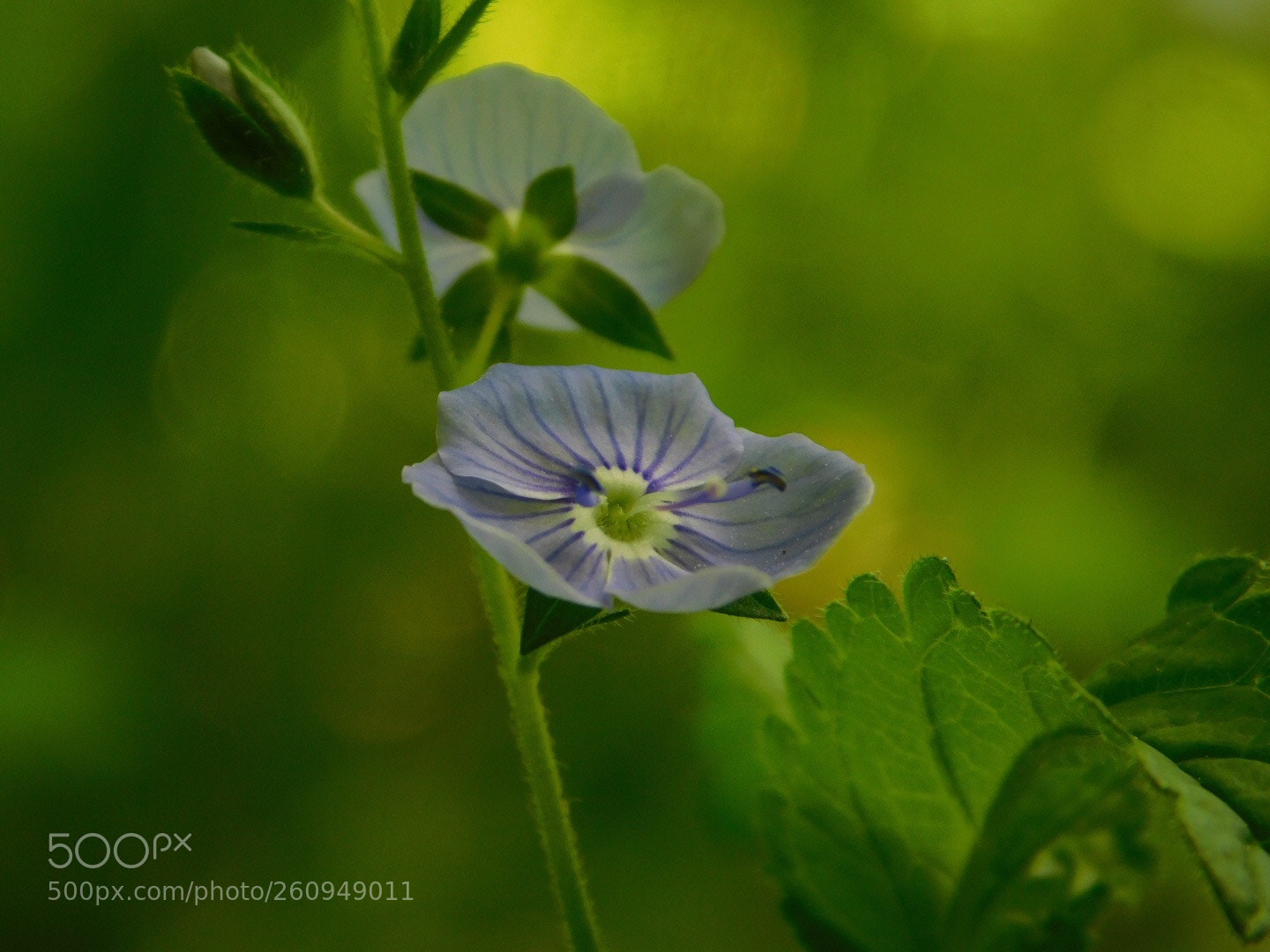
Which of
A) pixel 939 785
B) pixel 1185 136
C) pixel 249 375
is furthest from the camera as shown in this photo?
pixel 1185 136

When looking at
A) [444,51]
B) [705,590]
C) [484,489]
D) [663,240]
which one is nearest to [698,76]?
[663,240]

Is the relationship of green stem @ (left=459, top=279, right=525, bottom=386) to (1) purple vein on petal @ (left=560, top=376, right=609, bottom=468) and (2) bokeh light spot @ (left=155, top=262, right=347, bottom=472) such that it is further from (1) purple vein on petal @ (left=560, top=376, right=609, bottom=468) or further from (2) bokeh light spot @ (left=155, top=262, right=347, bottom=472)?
(2) bokeh light spot @ (left=155, top=262, right=347, bottom=472)

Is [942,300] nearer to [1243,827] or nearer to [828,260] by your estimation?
[828,260]

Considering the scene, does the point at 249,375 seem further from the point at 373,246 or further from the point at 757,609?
the point at 757,609

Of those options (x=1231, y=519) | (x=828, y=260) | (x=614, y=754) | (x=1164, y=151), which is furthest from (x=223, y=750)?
(x=1164, y=151)

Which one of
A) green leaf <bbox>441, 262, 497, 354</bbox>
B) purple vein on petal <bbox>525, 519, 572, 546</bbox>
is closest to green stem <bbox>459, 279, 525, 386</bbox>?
green leaf <bbox>441, 262, 497, 354</bbox>
